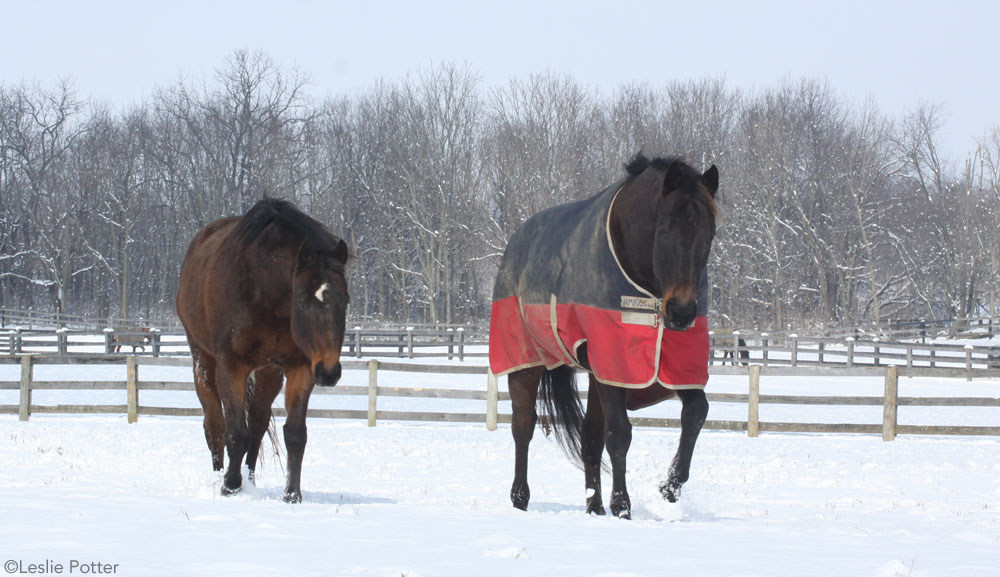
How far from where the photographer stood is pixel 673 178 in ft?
15.7

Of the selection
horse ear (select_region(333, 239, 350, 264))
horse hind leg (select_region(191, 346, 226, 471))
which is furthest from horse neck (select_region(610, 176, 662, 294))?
horse hind leg (select_region(191, 346, 226, 471))

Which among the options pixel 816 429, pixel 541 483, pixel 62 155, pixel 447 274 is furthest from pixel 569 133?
pixel 541 483

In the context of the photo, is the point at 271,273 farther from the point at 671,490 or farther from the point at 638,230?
the point at 671,490

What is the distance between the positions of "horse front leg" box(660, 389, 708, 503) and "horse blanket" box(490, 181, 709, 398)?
9cm

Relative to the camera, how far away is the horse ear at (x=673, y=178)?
4766 millimetres

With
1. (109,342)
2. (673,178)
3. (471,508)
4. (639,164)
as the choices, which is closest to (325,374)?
(471,508)

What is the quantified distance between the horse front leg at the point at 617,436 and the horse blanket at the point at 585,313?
0.14 metres

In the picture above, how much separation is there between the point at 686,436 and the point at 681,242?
39.6 inches

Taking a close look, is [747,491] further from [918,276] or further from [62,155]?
[62,155]

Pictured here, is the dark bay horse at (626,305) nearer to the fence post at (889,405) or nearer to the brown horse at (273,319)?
the brown horse at (273,319)

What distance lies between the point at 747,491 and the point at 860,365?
19.0m

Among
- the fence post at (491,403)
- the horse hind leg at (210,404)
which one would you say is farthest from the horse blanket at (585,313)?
the fence post at (491,403)

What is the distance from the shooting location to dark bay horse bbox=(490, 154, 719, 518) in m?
4.73

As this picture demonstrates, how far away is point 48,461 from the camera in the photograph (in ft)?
28.1
